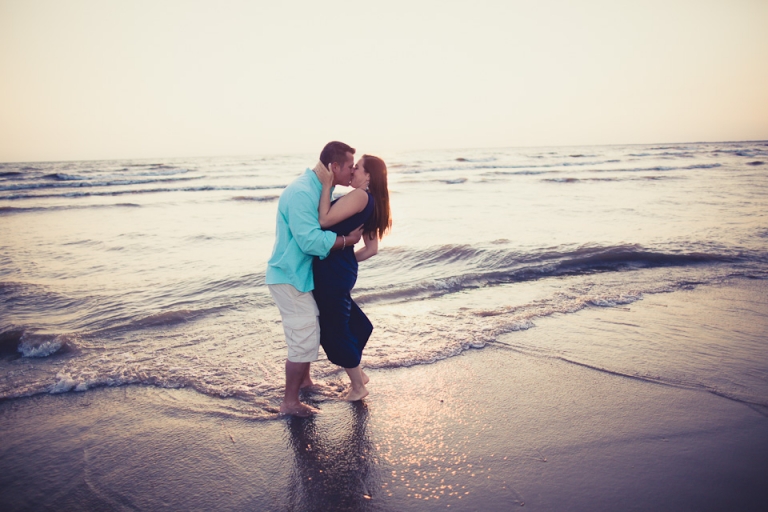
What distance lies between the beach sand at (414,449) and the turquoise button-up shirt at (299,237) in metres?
1.17

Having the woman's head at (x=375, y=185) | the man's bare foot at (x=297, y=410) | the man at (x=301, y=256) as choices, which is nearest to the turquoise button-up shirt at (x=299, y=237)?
the man at (x=301, y=256)

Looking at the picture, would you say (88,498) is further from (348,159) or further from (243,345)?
(348,159)

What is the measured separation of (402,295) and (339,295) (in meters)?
3.40

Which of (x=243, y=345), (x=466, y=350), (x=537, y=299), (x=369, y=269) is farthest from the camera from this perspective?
(x=369, y=269)

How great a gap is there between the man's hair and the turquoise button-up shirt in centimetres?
17

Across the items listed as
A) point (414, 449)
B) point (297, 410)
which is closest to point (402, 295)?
point (297, 410)

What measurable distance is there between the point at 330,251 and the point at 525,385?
83.4 inches

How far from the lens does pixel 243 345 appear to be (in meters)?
5.12

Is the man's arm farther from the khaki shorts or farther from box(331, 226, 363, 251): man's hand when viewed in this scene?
the khaki shorts

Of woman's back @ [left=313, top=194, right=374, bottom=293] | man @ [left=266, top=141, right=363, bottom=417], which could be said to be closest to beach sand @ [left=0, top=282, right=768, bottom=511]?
man @ [left=266, top=141, right=363, bottom=417]

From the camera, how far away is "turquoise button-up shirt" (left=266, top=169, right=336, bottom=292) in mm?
3326

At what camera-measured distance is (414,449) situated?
3088 millimetres

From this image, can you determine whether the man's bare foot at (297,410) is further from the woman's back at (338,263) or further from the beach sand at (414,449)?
the woman's back at (338,263)

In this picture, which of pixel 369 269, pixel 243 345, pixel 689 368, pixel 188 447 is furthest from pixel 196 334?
pixel 689 368
